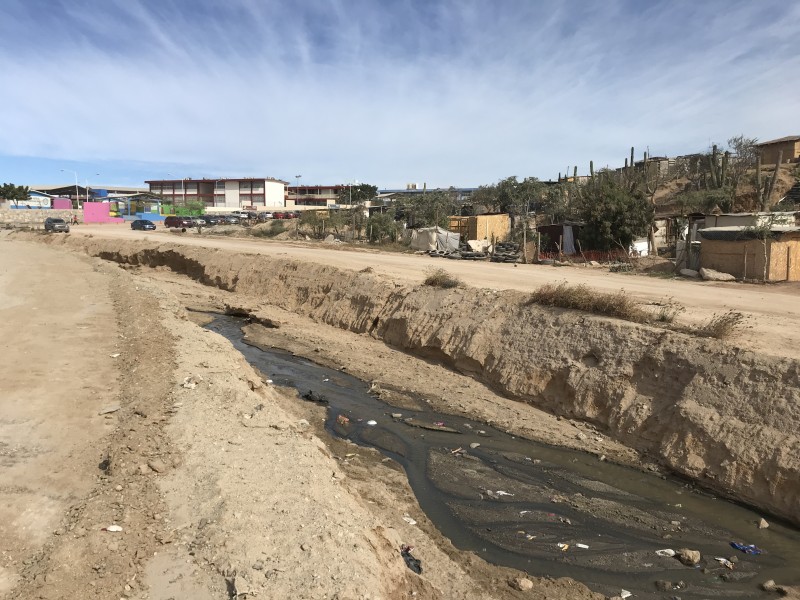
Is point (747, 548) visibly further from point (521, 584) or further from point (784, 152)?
point (784, 152)

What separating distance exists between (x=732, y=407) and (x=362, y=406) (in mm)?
6717

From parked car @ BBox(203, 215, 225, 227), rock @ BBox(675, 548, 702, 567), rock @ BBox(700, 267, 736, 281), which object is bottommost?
rock @ BBox(675, 548, 702, 567)

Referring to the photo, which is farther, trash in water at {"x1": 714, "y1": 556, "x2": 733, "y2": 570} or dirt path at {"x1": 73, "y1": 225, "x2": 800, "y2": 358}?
dirt path at {"x1": 73, "y1": 225, "x2": 800, "y2": 358}

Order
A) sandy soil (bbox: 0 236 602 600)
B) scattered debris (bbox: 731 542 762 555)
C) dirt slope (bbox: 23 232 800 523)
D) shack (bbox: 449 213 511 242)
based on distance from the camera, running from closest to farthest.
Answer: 1. sandy soil (bbox: 0 236 602 600)
2. scattered debris (bbox: 731 542 762 555)
3. dirt slope (bbox: 23 232 800 523)
4. shack (bbox: 449 213 511 242)

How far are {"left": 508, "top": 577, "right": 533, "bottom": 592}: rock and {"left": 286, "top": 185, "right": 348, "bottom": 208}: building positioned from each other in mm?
103871

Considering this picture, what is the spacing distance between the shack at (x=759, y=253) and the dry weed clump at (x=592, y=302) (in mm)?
10419

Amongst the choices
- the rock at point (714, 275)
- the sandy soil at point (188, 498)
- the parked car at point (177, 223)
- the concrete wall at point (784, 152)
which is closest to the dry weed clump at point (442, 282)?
the sandy soil at point (188, 498)

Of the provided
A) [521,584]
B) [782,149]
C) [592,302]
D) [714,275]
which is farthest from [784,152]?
[521,584]

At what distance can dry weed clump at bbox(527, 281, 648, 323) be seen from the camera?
11781 millimetres

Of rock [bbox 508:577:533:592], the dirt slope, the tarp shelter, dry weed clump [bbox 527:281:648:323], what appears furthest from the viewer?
the tarp shelter

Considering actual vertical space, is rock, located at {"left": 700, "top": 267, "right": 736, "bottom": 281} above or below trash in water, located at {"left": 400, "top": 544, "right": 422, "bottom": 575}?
above

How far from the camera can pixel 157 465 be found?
6.38 metres

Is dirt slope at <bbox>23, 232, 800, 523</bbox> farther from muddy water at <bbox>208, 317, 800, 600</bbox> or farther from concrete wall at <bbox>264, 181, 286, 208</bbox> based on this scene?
concrete wall at <bbox>264, 181, 286, 208</bbox>

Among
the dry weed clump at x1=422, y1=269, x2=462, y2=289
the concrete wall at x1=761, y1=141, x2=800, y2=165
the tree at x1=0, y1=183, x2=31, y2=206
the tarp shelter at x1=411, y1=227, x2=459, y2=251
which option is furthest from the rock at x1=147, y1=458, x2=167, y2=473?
the tree at x1=0, y1=183, x2=31, y2=206
